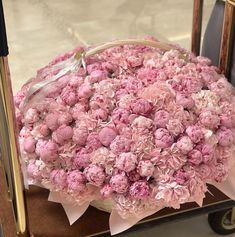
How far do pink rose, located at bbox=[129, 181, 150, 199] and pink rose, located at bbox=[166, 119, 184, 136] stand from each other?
0.13 m

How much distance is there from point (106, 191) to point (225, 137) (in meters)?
0.29

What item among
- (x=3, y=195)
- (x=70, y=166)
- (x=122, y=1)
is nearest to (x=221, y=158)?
(x=70, y=166)

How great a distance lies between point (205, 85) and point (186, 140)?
0.78 ft

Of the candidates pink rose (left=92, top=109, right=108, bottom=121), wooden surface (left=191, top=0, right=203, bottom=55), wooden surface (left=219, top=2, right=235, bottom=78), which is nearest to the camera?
pink rose (left=92, top=109, right=108, bottom=121)

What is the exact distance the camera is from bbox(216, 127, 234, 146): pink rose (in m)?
1.03

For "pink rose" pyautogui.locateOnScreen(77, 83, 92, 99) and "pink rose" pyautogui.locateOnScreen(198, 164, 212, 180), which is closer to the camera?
"pink rose" pyautogui.locateOnScreen(198, 164, 212, 180)

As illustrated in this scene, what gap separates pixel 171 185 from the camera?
0.95 meters

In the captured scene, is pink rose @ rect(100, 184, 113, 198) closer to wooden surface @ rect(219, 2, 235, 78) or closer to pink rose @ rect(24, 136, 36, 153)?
pink rose @ rect(24, 136, 36, 153)

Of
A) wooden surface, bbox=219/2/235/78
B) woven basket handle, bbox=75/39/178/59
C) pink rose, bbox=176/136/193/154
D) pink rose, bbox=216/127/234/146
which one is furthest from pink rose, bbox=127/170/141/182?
wooden surface, bbox=219/2/235/78

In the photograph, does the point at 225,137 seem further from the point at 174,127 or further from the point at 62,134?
the point at 62,134

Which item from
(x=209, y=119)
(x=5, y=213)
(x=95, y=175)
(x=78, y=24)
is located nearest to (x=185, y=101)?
(x=209, y=119)

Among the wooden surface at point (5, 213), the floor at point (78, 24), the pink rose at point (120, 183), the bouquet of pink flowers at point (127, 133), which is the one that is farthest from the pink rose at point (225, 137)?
the floor at point (78, 24)

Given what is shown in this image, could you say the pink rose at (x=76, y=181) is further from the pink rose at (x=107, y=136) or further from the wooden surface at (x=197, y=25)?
the wooden surface at (x=197, y=25)

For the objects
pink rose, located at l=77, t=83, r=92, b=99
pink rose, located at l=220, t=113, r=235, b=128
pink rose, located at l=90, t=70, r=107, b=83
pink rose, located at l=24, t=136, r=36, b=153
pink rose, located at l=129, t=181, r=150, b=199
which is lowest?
pink rose, located at l=129, t=181, r=150, b=199
